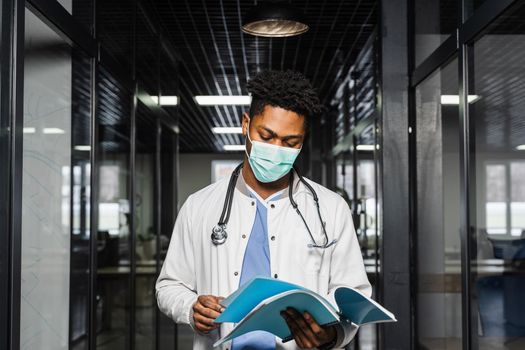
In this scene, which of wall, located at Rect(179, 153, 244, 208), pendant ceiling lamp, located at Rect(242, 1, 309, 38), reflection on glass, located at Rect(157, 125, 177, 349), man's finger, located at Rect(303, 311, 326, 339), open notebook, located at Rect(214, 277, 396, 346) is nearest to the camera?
open notebook, located at Rect(214, 277, 396, 346)

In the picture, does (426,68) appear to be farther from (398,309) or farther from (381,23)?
(398,309)

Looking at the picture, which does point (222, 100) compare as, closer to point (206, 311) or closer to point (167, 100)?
point (167, 100)

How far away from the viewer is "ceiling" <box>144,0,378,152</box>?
488 cm

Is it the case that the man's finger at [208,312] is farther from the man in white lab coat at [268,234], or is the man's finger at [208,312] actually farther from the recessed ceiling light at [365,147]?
the recessed ceiling light at [365,147]

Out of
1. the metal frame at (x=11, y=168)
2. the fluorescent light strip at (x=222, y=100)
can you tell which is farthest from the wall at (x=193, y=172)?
the metal frame at (x=11, y=168)

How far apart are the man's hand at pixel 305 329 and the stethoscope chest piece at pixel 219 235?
292 mm

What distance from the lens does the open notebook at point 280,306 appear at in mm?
1404

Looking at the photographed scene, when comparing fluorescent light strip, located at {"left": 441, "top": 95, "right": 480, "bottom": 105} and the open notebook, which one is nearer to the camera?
the open notebook

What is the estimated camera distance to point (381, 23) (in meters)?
3.85

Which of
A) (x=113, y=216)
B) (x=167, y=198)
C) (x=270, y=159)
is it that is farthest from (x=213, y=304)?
(x=167, y=198)

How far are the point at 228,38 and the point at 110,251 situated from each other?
102 inches

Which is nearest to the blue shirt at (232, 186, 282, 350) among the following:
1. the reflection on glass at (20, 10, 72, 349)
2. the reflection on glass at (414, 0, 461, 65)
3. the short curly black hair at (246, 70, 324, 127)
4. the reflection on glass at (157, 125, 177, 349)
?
the short curly black hair at (246, 70, 324, 127)

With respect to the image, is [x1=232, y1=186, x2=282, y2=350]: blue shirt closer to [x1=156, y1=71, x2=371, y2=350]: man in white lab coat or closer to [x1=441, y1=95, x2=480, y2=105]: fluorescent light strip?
[x1=156, y1=71, x2=371, y2=350]: man in white lab coat

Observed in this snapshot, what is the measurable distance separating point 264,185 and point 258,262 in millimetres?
212
